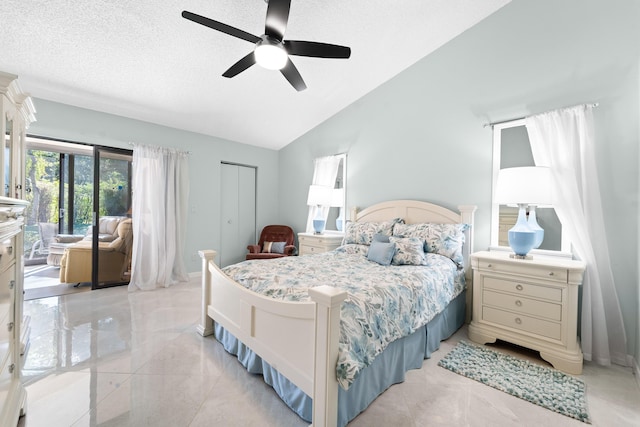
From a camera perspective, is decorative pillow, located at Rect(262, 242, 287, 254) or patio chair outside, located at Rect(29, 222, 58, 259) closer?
decorative pillow, located at Rect(262, 242, 287, 254)

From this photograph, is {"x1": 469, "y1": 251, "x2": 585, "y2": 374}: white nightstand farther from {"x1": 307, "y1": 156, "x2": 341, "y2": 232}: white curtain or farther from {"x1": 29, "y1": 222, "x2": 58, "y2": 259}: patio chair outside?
{"x1": 29, "y1": 222, "x2": 58, "y2": 259}: patio chair outside

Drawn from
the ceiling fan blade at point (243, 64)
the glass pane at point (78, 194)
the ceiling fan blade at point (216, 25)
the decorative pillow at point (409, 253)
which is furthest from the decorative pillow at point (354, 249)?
the glass pane at point (78, 194)

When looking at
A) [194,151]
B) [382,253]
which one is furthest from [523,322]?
[194,151]

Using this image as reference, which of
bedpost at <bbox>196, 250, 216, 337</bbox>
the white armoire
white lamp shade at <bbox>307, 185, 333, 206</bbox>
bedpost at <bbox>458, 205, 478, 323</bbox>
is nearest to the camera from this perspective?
the white armoire

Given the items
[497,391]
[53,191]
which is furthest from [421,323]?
[53,191]

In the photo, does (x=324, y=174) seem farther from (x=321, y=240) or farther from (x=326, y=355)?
(x=326, y=355)

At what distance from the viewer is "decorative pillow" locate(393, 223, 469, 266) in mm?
2834

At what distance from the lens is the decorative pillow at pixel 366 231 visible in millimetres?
3338

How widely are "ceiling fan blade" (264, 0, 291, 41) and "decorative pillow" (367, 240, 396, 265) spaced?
206 cm

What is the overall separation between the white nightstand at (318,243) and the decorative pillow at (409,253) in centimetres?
145

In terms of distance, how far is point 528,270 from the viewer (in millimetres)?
2258

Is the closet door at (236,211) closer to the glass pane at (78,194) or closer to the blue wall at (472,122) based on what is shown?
the blue wall at (472,122)

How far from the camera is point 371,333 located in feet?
5.17

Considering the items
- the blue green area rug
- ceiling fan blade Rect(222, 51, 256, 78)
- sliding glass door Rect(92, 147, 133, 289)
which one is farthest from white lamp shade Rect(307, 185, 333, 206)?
sliding glass door Rect(92, 147, 133, 289)
